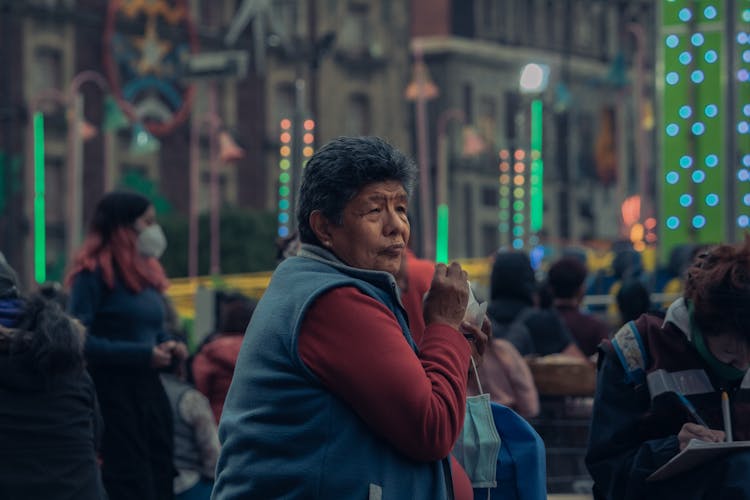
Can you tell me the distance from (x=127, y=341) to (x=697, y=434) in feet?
11.9

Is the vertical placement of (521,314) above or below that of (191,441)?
above

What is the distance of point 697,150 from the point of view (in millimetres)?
15461

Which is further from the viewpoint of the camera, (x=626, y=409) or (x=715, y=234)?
(x=715, y=234)

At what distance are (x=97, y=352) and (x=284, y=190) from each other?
1260 cm

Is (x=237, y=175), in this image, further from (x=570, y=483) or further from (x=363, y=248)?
(x=363, y=248)

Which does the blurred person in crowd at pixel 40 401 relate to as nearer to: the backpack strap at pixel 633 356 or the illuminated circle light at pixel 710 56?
the backpack strap at pixel 633 356

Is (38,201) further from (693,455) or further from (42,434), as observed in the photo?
(693,455)

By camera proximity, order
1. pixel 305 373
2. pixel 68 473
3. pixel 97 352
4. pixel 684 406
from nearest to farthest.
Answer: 1. pixel 305 373
2. pixel 684 406
3. pixel 68 473
4. pixel 97 352

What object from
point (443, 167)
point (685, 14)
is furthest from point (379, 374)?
point (443, 167)

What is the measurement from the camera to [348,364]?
3.81m

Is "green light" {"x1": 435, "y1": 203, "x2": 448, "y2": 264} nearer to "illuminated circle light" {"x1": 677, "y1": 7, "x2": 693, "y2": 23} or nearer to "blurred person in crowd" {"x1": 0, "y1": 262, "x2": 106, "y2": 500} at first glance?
"illuminated circle light" {"x1": 677, "y1": 7, "x2": 693, "y2": 23}

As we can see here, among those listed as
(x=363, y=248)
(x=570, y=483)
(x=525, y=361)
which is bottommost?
(x=570, y=483)

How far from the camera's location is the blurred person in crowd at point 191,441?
8484 millimetres

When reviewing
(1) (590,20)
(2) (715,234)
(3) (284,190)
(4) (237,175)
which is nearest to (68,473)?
(2) (715,234)
